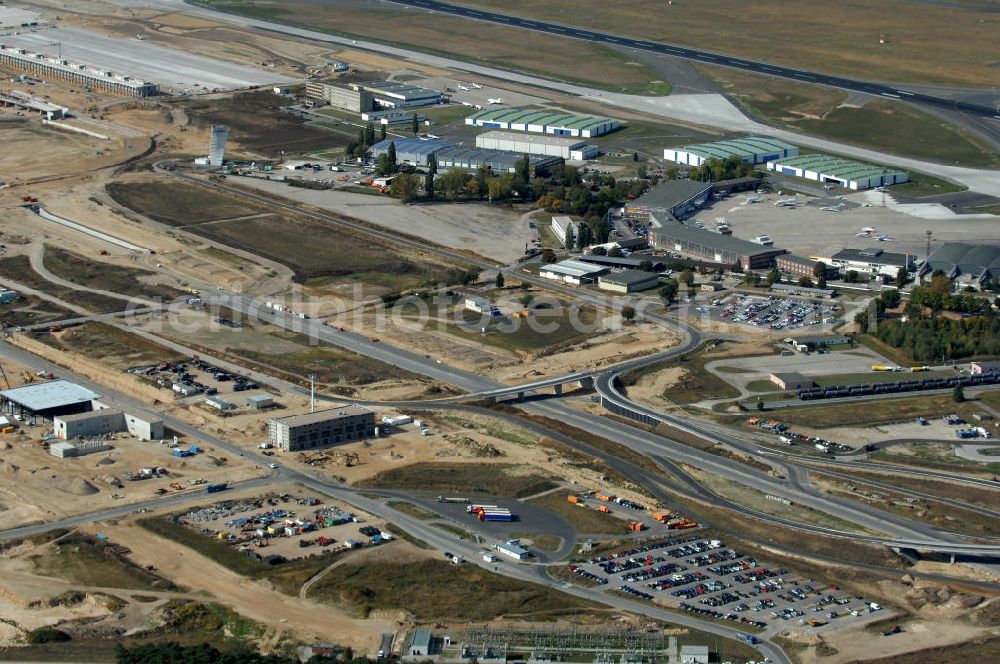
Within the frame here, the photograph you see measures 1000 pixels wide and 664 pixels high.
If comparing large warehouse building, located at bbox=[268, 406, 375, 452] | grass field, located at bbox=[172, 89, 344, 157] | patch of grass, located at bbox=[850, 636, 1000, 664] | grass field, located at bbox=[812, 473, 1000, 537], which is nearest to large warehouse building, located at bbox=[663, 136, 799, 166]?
grass field, located at bbox=[172, 89, 344, 157]

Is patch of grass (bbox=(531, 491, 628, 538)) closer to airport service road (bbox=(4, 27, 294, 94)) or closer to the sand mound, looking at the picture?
the sand mound

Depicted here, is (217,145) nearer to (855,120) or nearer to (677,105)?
(677,105)

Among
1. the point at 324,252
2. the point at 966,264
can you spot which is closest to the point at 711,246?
the point at 966,264

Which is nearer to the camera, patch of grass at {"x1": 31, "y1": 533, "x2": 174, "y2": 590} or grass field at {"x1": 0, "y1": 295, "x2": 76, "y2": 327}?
patch of grass at {"x1": 31, "y1": 533, "x2": 174, "y2": 590}

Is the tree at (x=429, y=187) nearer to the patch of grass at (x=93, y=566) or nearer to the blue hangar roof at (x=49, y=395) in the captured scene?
the blue hangar roof at (x=49, y=395)

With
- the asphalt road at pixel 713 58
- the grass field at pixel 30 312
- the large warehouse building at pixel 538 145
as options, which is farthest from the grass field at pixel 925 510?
the asphalt road at pixel 713 58
